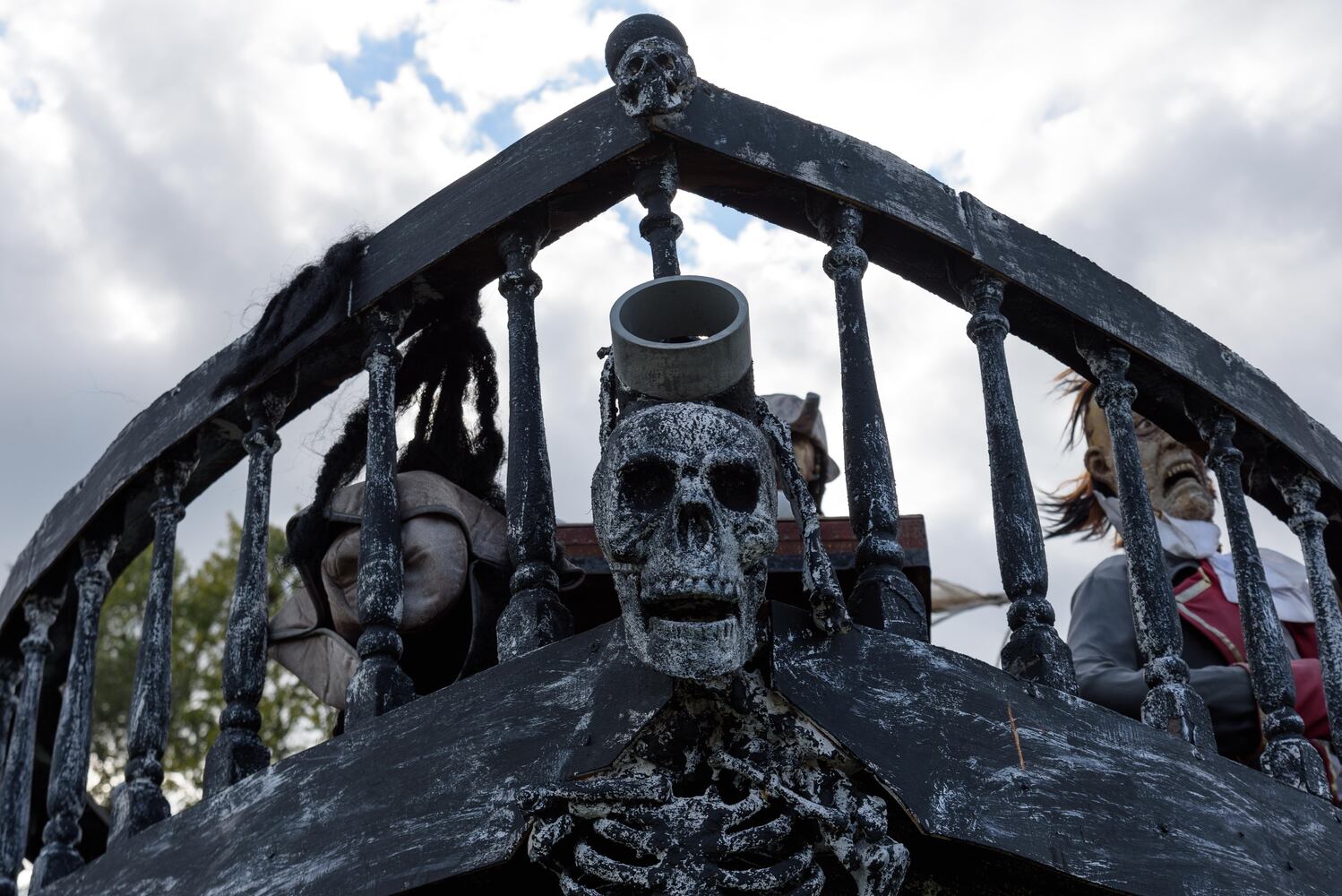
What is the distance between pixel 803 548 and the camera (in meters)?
3.24

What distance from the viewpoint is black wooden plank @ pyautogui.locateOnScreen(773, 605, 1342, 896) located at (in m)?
2.84

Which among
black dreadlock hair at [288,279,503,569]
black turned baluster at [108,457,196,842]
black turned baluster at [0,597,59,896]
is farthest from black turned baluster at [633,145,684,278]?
black turned baluster at [0,597,59,896]

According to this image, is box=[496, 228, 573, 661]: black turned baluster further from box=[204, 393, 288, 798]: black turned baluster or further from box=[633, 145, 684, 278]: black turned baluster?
box=[204, 393, 288, 798]: black turned baluster

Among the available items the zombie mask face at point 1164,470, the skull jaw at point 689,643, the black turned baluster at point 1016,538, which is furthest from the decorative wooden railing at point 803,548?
the zombie mask face at point 1164,470

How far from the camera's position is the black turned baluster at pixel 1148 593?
3203 mm

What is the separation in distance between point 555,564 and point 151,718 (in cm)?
90

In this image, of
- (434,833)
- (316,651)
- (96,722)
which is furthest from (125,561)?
(96,722)

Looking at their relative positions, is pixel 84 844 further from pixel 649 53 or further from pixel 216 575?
pixel 216 575

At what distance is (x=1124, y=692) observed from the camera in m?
4.46

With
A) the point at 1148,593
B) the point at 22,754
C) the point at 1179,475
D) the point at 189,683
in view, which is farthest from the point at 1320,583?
the point at 189,683

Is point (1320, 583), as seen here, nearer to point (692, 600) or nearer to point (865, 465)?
point (865, 465)

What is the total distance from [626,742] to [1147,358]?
164 centimetres

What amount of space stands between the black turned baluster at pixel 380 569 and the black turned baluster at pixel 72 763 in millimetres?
911

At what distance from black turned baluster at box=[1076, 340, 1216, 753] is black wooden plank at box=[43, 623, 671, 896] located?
1.06 m
